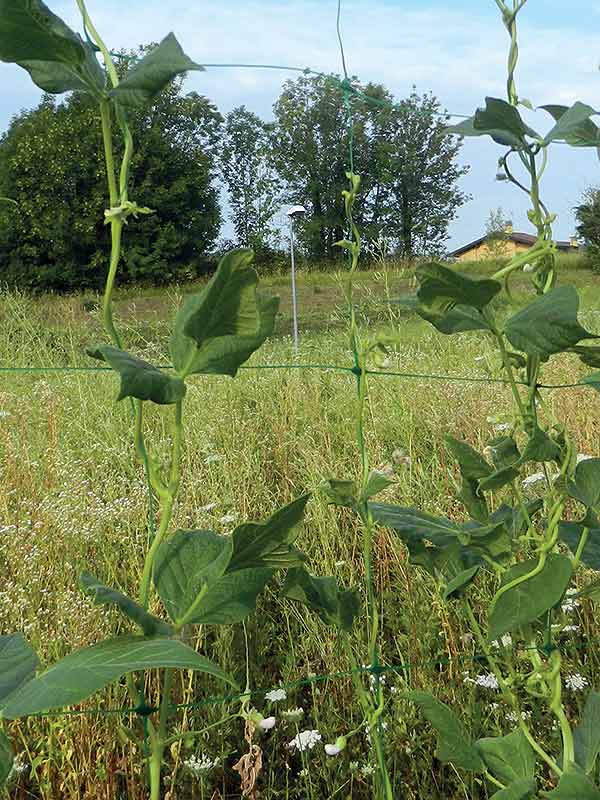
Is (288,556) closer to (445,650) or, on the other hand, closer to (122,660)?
(122,660)

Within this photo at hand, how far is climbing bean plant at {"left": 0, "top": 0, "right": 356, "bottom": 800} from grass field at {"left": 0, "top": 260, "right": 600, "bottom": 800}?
0.50 ft

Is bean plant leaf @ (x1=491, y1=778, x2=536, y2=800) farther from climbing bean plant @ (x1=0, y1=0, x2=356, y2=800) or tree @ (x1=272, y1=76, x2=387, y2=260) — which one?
tree @ (x1=272, y1=76, x2=387, y2=260)

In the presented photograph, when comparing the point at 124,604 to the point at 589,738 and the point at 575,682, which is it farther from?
the point at 575,682

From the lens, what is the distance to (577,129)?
79 cm

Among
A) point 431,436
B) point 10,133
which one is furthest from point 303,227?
point 10,133

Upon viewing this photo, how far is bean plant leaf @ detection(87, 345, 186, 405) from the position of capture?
57 centimetres

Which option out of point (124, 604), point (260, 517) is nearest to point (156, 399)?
point (124, 604)

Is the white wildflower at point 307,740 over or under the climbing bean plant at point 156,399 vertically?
under

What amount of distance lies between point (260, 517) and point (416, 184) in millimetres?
7043

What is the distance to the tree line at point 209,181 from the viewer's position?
4680 mm

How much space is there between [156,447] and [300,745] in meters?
1.12

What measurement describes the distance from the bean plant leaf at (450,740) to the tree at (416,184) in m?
3.90

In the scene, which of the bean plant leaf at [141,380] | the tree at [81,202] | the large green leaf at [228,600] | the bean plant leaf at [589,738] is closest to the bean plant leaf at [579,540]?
the bean plant leaf at [589,738]

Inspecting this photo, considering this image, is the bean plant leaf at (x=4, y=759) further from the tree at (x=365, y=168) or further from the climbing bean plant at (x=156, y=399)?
the tree at (x=365, y=168)
